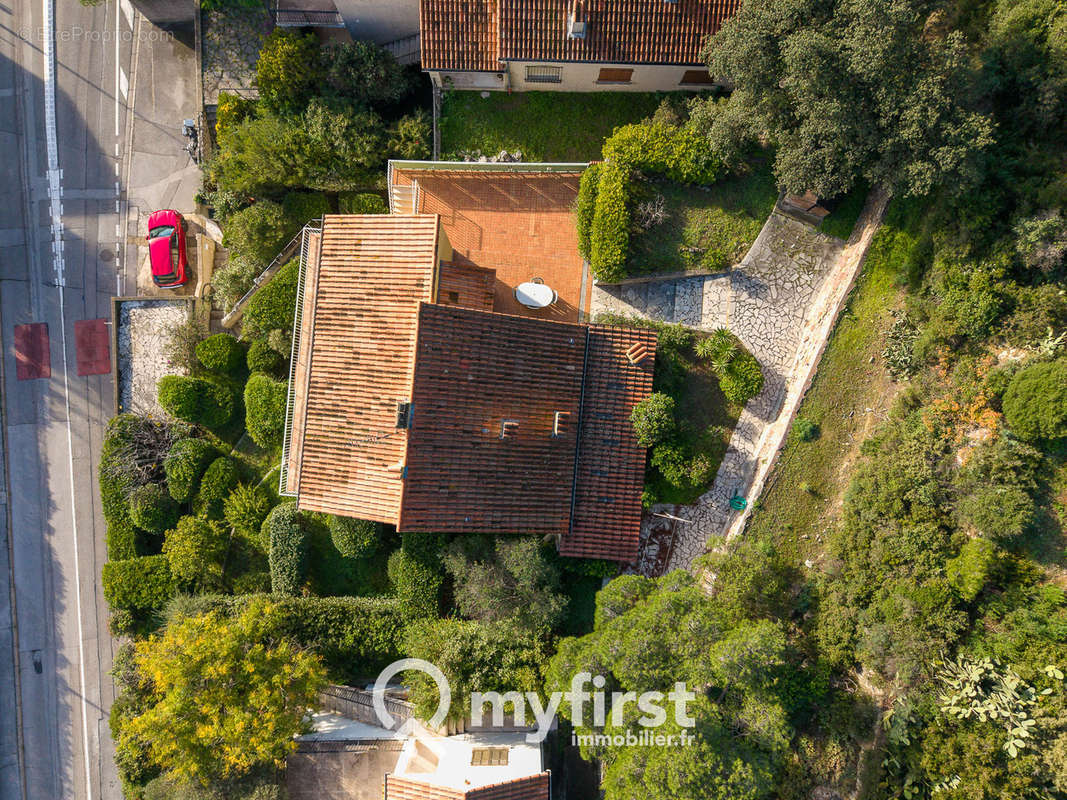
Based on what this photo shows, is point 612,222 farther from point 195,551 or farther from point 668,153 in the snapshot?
point 195,551

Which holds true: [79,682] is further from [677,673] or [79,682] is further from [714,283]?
[714,283]

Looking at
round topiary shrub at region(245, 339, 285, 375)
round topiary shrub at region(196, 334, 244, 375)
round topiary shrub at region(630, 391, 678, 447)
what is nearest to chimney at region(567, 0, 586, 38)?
round topiary shrub at region(630, 391, 678, 447)

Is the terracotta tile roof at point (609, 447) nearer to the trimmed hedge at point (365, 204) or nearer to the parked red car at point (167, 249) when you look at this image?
the trimmed hedge at point (365, 204)

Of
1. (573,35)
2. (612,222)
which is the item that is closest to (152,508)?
(612,222)

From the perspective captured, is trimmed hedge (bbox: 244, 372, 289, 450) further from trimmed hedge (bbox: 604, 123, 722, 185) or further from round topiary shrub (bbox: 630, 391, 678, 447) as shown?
trimmed hedge (bbox: 604, 123, 722, 185)

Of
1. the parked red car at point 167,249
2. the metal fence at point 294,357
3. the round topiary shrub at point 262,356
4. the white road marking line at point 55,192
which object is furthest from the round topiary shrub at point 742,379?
the white road marking line at point 55,192

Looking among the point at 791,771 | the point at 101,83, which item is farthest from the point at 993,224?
the point at 101,83
